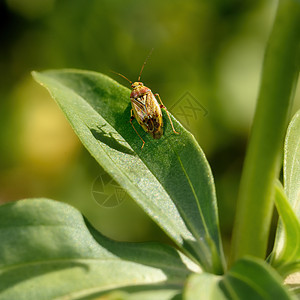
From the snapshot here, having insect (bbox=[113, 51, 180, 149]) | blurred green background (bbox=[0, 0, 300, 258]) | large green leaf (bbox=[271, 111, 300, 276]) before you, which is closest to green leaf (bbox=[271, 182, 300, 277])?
large green leaf (bbox=[271, 111, 300, 276])

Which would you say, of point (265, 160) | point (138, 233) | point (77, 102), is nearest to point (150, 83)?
point (138, 233)

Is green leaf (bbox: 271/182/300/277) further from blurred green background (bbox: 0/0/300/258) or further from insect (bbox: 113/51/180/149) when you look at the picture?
blurred green background (bbox: 0/0/300/258)

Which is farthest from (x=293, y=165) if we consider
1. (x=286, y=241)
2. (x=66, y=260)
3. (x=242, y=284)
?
(x=66, y=260)

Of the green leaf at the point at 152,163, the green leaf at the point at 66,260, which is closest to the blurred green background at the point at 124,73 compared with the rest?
the green leaf at the point at 152,163

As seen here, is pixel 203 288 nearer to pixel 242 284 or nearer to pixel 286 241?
pixel 242 284

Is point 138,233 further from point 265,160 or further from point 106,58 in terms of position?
point 265,160
